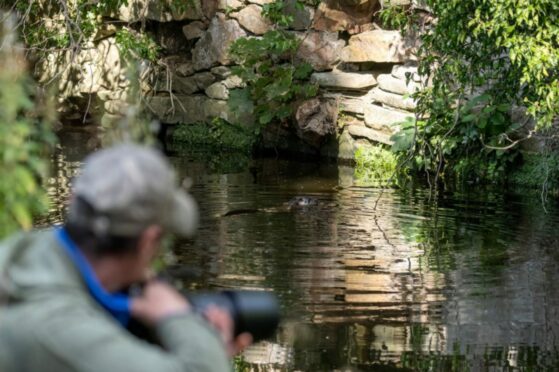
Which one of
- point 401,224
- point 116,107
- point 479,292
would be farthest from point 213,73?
point 479,292

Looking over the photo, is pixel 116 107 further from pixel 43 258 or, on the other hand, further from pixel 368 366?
pixel 43 258

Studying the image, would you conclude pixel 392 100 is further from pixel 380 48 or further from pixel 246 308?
pixel 246 308

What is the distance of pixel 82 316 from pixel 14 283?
16cm

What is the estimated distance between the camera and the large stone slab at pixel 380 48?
1462 centimetres

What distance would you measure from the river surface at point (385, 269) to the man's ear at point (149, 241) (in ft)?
5.85

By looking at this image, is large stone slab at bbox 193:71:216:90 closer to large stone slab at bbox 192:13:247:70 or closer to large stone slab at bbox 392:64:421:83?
large stone slab at bbox 192:13:247:70

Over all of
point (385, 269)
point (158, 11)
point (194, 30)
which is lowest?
point (385, 269)

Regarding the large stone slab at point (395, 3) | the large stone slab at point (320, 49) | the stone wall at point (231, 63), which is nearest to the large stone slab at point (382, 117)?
the stone wall at point (231, 63)

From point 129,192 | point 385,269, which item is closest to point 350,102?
point 385,269

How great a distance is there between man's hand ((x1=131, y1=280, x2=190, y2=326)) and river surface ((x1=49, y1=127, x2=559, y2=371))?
1.69 m

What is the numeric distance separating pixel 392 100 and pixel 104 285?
42.1ft

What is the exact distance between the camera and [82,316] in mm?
1882

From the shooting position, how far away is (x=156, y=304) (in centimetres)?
206

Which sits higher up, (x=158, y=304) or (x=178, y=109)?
(x=178, y=109)
